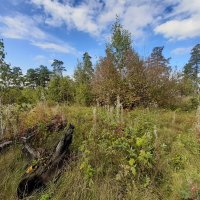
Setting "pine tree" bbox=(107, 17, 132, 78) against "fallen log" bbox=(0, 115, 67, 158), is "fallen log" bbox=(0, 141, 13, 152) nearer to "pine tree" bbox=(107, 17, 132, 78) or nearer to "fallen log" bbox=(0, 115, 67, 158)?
"fallen log" bbox=(0, 115, 67, 158)

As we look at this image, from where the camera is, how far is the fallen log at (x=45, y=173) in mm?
3703

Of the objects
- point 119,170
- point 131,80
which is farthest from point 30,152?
point 131,80

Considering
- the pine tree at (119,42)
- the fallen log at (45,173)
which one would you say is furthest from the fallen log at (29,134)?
the pine tree at (119,42)

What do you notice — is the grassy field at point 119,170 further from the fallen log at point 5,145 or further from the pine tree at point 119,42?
the pine tree at point 119,42

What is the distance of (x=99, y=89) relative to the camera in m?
13.2

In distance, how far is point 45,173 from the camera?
3881mm

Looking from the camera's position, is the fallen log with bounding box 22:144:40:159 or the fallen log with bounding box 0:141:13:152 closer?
the fallen log with bounding box 22:144:40:159

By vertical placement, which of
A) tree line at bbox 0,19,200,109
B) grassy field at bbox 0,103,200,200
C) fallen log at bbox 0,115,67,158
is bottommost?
grassy field at bbox 0,103,200,200

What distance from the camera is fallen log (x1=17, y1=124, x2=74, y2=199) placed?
3.70 meters

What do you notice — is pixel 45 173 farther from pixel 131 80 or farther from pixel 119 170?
pixel 131 80

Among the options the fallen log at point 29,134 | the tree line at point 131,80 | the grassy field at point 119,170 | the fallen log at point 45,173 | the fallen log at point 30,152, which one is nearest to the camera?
the grassy field at point 119,170

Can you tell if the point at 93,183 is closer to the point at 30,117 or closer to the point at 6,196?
the point at 6,196

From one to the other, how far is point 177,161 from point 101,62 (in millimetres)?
9844

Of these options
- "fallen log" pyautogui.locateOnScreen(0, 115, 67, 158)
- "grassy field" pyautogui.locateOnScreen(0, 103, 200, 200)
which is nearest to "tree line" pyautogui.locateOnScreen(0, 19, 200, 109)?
"fallen log" pyautogui.locateOnScreen(0, 115, 67, 158)
